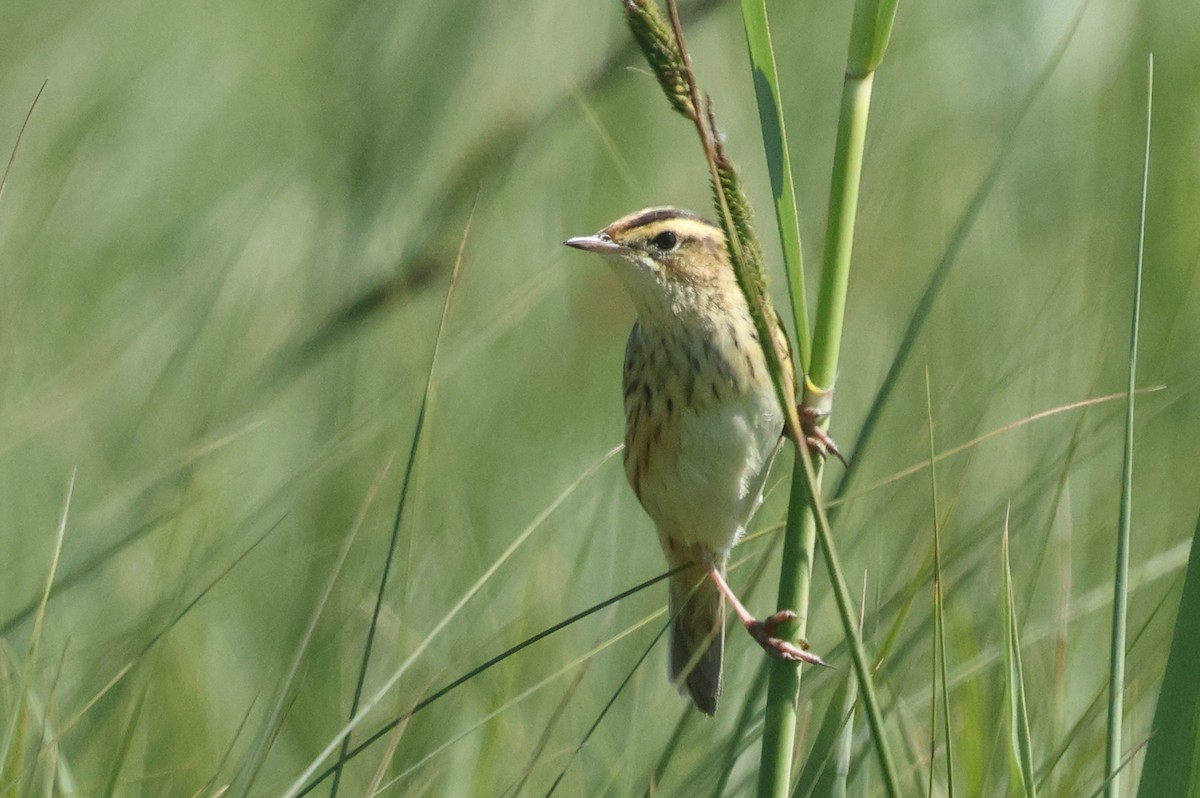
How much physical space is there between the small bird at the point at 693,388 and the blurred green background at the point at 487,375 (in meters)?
0.13


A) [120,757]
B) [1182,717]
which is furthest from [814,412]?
[120,757]

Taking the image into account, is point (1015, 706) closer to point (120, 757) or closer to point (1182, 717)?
point (1182, 717)

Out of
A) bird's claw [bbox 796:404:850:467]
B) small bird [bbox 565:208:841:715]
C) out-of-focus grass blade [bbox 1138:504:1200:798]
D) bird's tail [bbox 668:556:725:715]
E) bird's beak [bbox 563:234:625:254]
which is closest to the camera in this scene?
out-of-focus grass blade [bbox 1138:504:1200:798]

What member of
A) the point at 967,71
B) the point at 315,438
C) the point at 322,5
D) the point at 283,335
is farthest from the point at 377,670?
the point at 967,71

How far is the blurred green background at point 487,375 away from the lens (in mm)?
2381

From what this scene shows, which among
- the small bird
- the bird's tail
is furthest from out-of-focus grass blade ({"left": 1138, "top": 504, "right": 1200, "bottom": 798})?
the bird's tail

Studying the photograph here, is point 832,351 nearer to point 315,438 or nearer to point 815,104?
point 315,438

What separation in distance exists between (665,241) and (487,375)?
98 centimetres

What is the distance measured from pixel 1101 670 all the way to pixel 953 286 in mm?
1162

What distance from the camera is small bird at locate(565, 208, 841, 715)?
10.3 ft

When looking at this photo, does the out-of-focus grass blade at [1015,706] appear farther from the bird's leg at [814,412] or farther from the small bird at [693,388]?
the small bird at [693,388]

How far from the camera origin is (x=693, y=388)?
3211 millimetres

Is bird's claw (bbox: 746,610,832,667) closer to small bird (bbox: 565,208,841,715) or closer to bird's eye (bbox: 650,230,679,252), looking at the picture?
small bird (bbox: 565,208,841,715)

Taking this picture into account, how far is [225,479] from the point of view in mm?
3475
